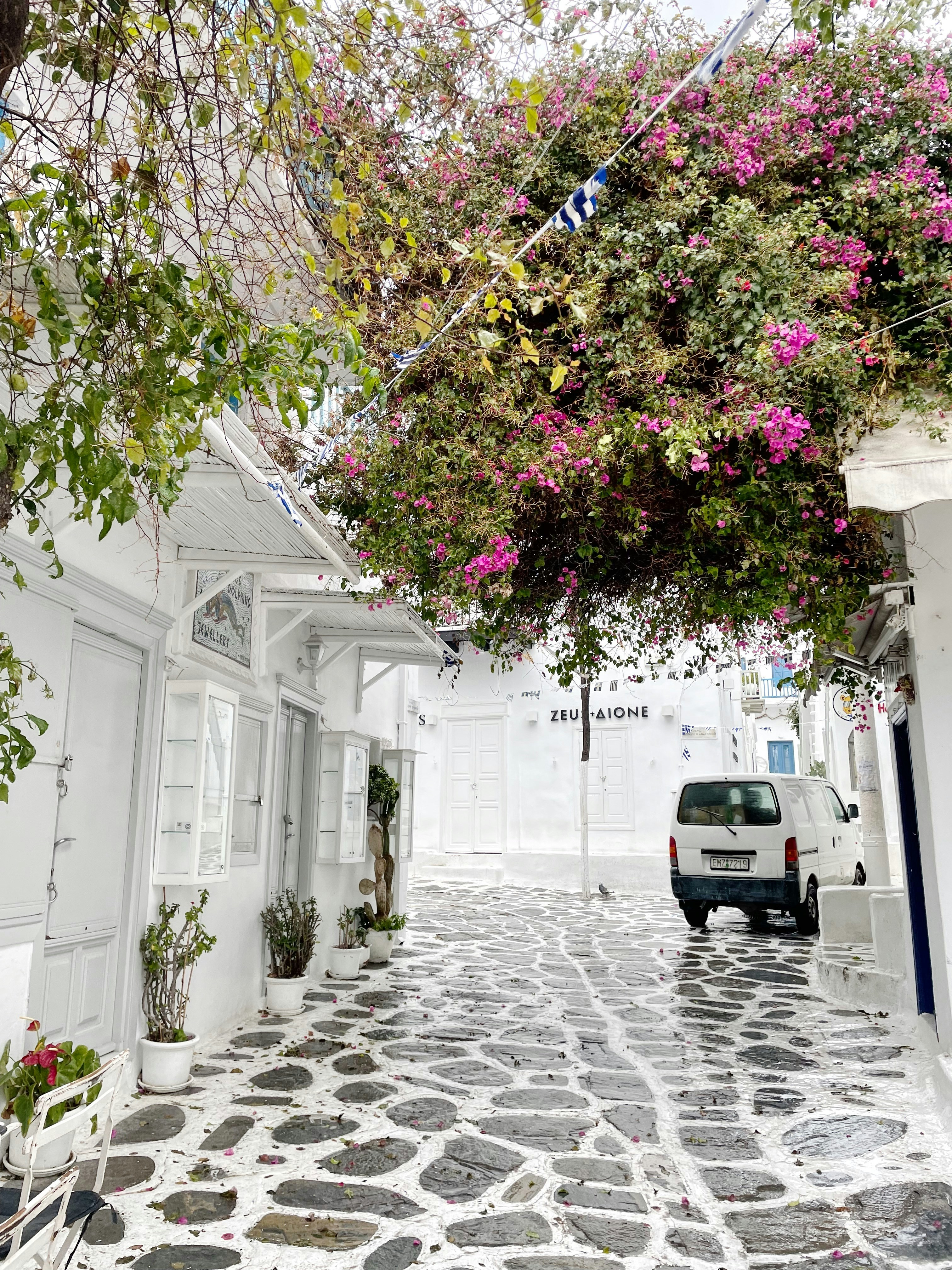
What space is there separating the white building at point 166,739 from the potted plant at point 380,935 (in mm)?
1010

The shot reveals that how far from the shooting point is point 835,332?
15.1 ft

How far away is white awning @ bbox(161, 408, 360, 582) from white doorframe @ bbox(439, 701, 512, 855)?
14440 millimetres

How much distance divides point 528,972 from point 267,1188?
5817mm

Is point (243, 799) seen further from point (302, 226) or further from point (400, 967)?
point (302, 226)

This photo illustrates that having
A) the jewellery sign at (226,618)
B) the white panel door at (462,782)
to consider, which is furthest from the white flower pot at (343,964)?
the white panel door at (462,782)

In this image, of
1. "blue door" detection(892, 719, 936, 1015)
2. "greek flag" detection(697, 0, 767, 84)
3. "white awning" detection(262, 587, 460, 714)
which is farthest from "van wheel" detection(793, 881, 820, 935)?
"greek flag" detection(697, 0, 767, 84)

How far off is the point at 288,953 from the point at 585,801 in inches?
413

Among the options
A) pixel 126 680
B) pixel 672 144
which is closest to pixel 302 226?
pixel 672 144

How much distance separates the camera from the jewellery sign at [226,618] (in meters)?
6.36

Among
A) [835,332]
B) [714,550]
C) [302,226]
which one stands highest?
[302,226]

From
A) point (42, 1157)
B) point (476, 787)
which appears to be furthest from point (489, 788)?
point (42, 1157)

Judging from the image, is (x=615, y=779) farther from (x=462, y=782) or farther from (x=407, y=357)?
(x=407, y=357)

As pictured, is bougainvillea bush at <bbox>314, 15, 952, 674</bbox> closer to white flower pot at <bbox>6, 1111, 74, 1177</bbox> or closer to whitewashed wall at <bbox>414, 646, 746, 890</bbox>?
white flower pot at <bbox>6, 1111, 74, 1177</bbox>

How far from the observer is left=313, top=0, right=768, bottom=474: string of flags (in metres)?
3.43
